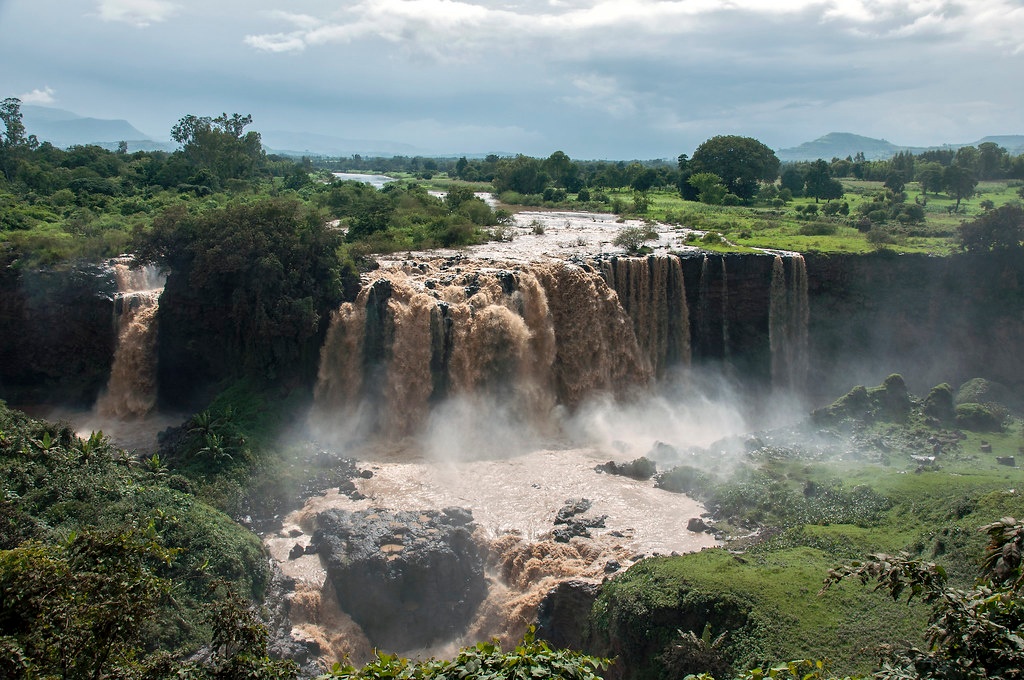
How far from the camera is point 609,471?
24984 millimetres

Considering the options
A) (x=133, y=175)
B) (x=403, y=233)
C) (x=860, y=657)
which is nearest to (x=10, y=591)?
(x=860, y=657)

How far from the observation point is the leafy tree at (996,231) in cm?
3609

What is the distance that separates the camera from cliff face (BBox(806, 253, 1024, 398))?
35719 millimetres

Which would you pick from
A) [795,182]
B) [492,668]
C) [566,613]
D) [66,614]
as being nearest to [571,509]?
[566,613]

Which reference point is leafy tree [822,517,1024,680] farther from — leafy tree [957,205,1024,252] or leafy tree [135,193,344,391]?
leafy tree [957,205,1024,252]

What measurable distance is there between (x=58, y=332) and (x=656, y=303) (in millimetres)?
24265

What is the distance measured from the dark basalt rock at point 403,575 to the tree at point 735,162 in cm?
5407

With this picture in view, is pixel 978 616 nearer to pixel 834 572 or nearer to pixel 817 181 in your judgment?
pixel 834 572

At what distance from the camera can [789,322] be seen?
3522 cm

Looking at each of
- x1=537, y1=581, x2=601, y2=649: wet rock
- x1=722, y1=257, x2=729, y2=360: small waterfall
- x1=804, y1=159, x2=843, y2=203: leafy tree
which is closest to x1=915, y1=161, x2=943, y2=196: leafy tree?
x1=804, y1=159, x2=843, y2=203: leafy tree

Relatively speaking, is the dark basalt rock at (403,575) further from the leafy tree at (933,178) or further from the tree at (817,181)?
the tree at (817,181)

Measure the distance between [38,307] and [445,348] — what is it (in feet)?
53.9

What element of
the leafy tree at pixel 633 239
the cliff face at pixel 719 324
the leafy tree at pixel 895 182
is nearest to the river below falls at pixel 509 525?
the cliff face at pixel 719 324

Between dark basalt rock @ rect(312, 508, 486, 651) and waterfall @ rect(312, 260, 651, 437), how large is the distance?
762 cm
